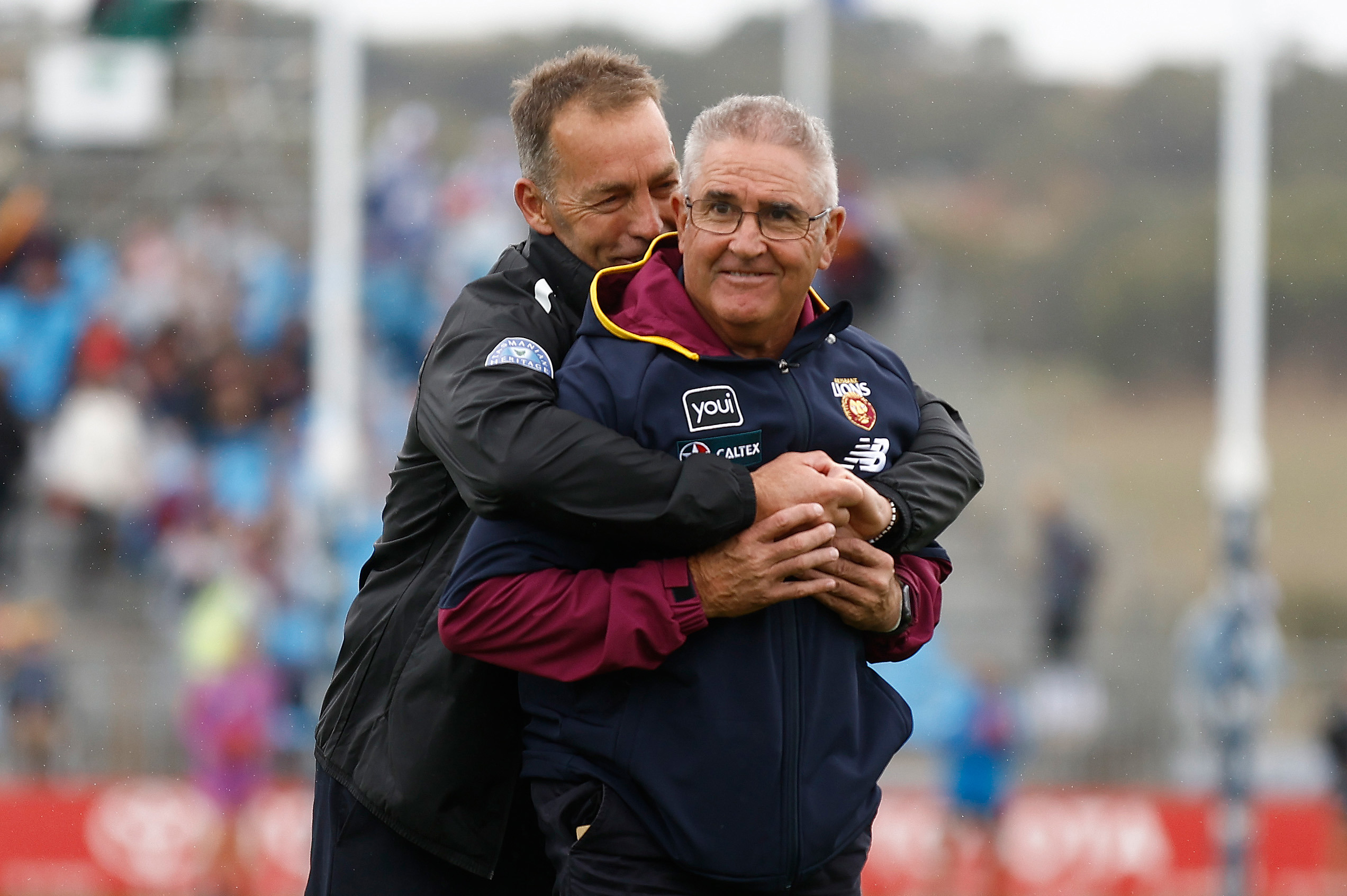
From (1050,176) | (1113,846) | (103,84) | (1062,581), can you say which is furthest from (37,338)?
(1050,176)

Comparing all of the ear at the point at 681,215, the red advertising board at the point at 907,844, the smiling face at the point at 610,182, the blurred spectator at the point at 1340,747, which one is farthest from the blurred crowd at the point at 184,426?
the ear at the point at 681,215

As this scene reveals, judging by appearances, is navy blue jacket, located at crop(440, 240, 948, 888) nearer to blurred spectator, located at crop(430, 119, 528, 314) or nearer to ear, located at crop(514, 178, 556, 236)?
ear, located at crop(514, 178, 556, 236)

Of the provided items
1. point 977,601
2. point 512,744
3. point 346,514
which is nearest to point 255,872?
point 346,514

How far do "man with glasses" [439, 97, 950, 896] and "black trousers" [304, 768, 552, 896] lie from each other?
40 centimetres

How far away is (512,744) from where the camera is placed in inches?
125

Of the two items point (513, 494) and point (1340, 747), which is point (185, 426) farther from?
point (513, 494)

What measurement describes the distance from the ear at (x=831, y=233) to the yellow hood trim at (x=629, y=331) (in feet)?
0.20

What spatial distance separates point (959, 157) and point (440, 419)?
39074mm

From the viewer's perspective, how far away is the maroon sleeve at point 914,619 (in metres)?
3.02

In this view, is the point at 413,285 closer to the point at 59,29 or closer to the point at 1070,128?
the point at 59,29

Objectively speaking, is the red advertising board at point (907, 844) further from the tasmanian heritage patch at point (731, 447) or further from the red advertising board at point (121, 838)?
the tasmanian heritage patch at point (731, 447)

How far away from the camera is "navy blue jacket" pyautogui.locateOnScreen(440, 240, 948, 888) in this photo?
274 cm

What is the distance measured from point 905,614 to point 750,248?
2.23 feet

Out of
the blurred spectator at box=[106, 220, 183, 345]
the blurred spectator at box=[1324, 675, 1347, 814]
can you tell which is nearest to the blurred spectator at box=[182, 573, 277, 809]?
the blurred spectator at box=[106, 220, 183, 345]
